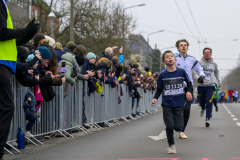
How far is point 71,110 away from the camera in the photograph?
10109mm

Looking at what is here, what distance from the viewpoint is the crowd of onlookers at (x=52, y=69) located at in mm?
7008

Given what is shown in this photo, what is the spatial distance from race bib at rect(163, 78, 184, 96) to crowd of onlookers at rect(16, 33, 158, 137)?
1817mm

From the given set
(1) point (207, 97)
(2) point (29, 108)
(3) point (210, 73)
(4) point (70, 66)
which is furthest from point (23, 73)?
(3) point (210, 73)

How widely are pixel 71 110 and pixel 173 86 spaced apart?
3.20 metres

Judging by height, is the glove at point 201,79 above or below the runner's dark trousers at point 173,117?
above

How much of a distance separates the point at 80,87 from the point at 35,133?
257 centimetres

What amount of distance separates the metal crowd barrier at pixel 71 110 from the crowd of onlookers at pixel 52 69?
0.20 meters

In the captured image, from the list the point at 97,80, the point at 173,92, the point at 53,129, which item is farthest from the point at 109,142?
the point at 97,80

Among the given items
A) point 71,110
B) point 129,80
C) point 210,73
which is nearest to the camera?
point 71,110

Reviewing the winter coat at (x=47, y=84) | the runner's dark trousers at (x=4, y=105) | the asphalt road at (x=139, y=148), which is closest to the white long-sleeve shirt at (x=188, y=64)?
the asphalt road at (x=139, y=148)

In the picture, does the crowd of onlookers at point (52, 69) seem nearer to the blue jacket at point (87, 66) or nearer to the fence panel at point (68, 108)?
the blue jacket at point (87, 66)

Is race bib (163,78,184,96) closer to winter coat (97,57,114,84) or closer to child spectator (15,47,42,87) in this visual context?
child spectator (15,47,42,87)

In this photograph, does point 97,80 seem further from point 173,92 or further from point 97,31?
point 97,31

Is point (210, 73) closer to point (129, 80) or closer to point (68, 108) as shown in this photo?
point (68, 108)
